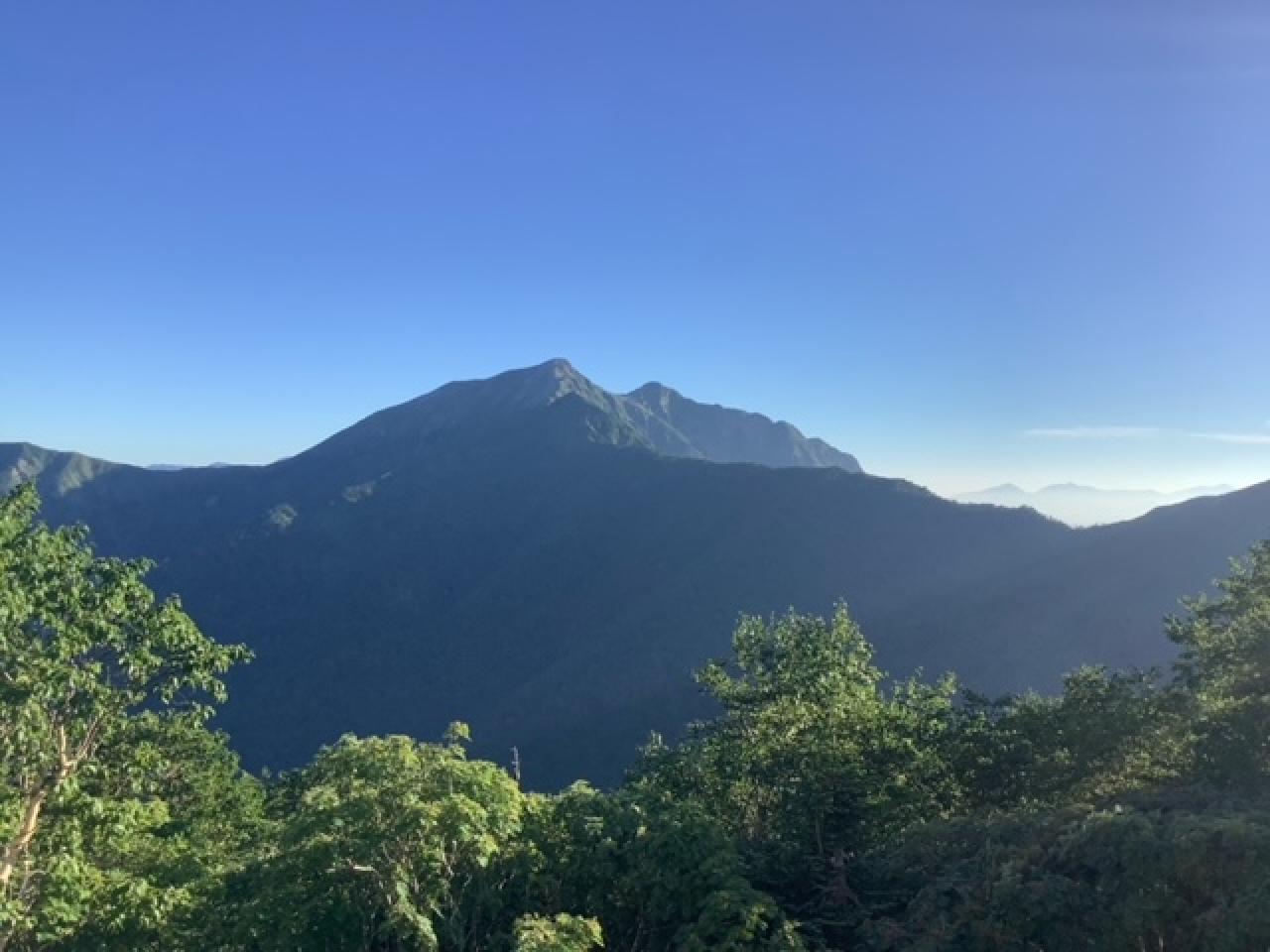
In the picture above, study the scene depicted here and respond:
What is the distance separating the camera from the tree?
12.2 m

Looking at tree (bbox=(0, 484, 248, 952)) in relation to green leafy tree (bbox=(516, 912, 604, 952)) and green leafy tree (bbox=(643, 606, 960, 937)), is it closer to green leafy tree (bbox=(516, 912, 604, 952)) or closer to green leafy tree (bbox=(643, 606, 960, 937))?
green leafy tree (bbox=(516, 912, 604, 952))

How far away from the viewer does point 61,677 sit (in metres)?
12.6

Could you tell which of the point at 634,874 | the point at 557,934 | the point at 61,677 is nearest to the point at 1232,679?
the point at 634,874

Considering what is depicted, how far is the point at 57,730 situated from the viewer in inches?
532

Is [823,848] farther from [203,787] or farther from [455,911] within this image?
[203,787]

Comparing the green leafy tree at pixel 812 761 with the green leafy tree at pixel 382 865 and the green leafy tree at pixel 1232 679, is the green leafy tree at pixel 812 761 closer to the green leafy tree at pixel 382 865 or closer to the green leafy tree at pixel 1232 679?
the green leafy tree at pixel 382 865

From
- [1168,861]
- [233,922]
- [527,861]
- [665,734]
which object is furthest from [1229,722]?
[665,734]

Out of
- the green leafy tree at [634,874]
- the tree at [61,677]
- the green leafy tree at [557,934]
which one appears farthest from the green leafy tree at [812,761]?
the tree at [61,677]

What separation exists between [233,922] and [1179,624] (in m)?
26.7

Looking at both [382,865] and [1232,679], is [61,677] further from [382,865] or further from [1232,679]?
[1232,679]

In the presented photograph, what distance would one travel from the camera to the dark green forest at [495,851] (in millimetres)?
10742

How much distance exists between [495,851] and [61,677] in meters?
7.50

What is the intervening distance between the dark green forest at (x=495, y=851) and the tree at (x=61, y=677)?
5cm

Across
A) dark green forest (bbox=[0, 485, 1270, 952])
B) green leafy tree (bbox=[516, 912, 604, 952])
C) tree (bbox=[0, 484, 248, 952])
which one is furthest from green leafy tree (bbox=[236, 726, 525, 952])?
tree (bbox=[0, 484, 248, 952])
